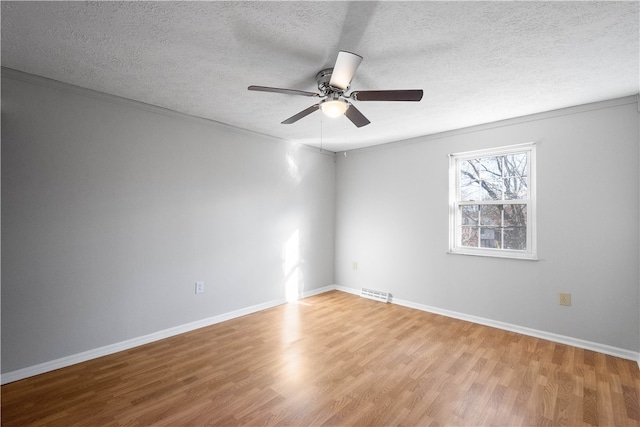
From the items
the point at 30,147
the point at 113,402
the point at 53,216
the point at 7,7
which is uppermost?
the point at 7,7

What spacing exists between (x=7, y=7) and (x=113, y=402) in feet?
7.84

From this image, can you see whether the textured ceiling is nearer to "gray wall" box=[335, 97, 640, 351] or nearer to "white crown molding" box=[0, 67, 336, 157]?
"white crown molding" box=[0, 67, 336, 157]

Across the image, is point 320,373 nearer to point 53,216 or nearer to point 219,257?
point 219,257

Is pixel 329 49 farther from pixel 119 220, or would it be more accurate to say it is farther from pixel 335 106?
pixel 119 220

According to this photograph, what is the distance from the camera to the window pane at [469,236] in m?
3.62

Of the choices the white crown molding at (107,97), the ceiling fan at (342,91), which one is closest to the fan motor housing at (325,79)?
the ceiling fan at (342,91)

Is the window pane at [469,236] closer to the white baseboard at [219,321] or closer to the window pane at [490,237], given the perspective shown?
the window pane at [490,237]

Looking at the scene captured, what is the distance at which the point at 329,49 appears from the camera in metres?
1.93

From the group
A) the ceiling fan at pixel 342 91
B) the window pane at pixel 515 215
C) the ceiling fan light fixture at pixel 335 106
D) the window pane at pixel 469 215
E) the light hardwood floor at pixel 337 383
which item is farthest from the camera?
the window pane at pixel 469 215

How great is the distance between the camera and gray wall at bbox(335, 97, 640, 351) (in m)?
2.66

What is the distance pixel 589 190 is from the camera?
9.23 feet

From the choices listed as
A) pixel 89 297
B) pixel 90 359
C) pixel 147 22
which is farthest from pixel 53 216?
pixel 147 22

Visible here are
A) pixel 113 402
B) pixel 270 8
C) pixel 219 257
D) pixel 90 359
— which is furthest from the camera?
pixel 219 257

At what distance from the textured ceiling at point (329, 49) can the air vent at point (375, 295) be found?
2.59 m
